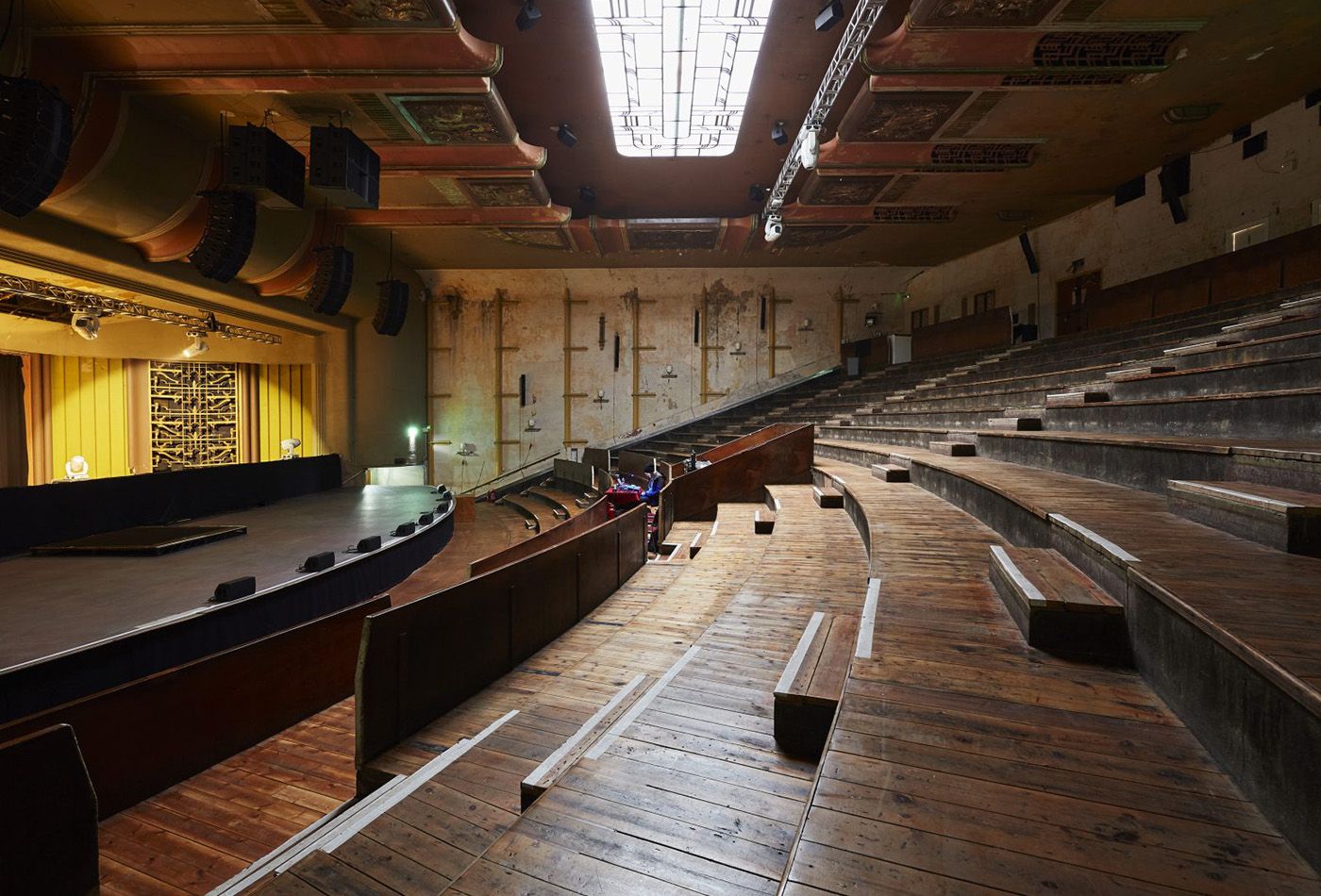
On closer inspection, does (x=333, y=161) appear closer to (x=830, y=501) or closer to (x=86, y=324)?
(x=86, y=324)

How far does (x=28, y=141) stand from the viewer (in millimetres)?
3996

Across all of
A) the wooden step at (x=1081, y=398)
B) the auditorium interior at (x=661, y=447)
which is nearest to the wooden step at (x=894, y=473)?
the auditorium interior at (x=661, y=447)

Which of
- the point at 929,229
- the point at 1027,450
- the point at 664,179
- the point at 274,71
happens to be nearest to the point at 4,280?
the point at 274,71

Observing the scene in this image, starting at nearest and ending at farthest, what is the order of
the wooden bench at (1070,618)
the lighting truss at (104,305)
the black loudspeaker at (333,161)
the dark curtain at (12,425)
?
the wooden bench at (1070,618)
the black loudspeaker at (333,161)
the lighting truss at (104,305)
the dark curtain at (12,425)

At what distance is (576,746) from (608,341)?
41.3 feet

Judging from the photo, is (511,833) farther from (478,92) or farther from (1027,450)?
(478,92)

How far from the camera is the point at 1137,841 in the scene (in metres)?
0.97

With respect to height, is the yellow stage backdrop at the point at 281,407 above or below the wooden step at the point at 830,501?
above

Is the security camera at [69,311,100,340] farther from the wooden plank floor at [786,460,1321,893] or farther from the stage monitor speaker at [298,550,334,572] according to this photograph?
the wooden plank floor at [786,460,1321,893]

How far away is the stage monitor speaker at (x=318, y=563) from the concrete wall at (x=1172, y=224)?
11.6 meters

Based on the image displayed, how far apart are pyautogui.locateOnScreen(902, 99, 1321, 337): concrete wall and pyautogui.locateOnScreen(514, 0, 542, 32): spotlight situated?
8.94 metres

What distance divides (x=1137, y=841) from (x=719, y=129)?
8.74 m

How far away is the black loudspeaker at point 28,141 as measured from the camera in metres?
3.95

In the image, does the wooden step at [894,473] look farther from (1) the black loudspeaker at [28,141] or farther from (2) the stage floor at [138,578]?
(1) the black loudspeaker at [28,141]
